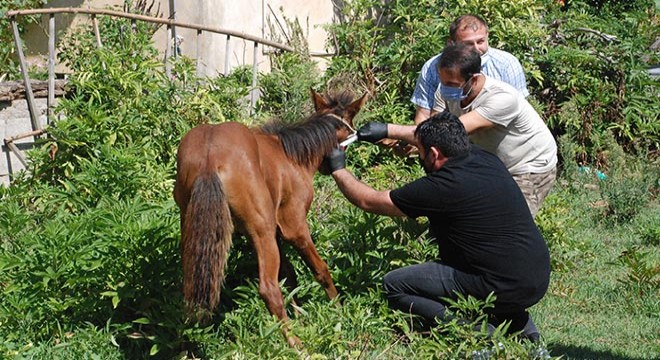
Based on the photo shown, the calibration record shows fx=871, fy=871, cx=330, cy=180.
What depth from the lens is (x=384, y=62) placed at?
10.0m

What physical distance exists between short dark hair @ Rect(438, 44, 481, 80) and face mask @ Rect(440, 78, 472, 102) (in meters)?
0.09

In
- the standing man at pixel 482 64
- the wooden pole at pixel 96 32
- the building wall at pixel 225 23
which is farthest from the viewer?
the building wall at pixel 225 23

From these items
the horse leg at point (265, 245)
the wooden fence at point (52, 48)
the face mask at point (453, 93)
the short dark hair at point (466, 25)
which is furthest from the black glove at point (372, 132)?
the wooden fence at point (52, 48)

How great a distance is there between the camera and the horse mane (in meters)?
5.72

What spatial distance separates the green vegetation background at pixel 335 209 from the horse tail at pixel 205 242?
0.30 m

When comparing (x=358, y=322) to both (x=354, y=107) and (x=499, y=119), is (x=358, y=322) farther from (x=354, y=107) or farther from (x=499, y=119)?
(x=499, y=119)

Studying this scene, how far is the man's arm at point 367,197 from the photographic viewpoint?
523cm

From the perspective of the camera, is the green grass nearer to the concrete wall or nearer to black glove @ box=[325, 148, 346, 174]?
black glove @ box=[325, 148, 346, 174]

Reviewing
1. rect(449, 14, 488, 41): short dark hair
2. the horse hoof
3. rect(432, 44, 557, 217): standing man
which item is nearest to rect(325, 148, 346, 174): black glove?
rect(432, 44, 557, 217): standing man

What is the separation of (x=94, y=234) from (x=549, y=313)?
321 cm

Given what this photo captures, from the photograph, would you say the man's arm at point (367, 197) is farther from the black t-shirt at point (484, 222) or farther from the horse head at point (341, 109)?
the horse head at point (341, 109)

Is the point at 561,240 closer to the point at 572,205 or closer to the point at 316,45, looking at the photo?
the point at 572,205

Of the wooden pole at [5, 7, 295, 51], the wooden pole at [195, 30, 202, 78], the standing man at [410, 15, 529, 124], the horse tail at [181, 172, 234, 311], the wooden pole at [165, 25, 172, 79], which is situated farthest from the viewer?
the wooden pole at [195, 30, 202, 78]

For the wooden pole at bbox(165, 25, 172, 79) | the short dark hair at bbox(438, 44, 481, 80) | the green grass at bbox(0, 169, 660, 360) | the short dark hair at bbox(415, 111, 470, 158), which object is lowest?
the green grass at bbox(0, 169, 660, 360)
